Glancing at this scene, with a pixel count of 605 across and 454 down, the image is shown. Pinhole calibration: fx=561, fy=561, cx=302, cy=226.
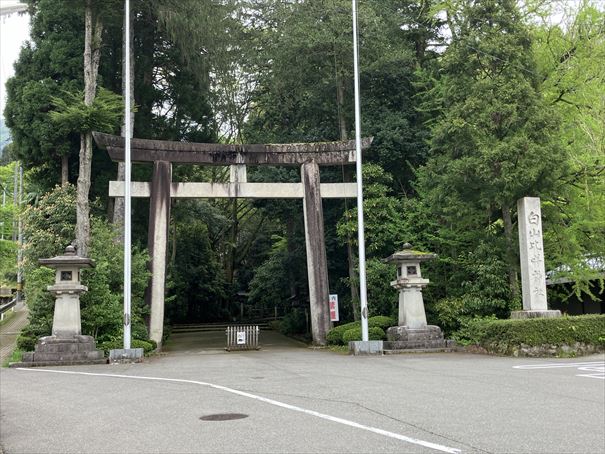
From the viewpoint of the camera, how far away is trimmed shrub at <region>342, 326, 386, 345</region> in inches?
695

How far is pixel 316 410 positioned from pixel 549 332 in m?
9.20

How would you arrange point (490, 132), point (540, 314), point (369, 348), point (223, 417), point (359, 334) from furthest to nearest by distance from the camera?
point (359, 334) → point (490, 132) → point (369, 348) → point (540, 314) → point (223, 417)

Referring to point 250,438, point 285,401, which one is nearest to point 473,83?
point 285,401

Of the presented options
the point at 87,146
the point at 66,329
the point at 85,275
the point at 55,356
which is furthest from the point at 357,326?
the point at 87,146

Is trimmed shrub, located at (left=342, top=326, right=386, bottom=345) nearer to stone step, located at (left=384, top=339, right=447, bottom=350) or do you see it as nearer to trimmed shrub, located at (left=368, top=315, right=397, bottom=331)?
trimmed shrub, located at (left=368, top=315, right=397, bottom=331)

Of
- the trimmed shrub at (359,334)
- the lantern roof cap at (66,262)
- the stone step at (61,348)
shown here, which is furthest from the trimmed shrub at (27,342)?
the trimmed shrub at (359,334)

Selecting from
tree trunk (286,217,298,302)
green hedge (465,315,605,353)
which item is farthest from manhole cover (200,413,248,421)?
tree trunk (286,217,298,302)

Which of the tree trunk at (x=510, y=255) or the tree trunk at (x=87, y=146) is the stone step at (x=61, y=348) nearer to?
the tree trunk at (x=87, y=146)

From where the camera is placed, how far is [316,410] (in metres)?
6.92

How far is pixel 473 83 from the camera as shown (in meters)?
17.5

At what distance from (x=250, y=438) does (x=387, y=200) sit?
16.5 metres

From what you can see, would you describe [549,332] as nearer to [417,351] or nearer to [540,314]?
[540,314]

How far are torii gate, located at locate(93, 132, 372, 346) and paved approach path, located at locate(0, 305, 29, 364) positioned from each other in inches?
208

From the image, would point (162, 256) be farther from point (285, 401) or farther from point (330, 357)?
point (285, 401)
